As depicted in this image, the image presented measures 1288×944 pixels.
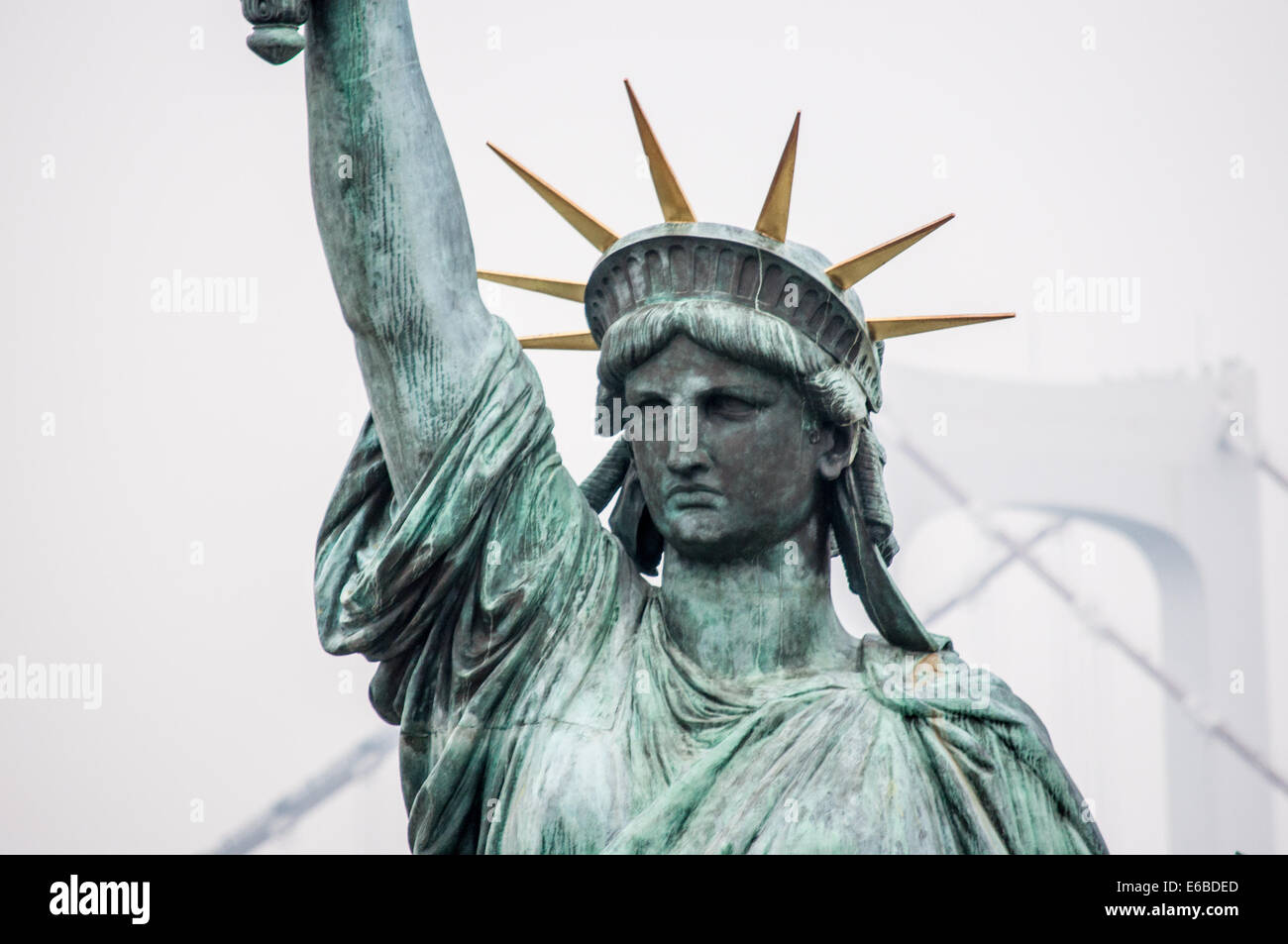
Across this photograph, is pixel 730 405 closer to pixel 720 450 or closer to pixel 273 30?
pixel 720 450

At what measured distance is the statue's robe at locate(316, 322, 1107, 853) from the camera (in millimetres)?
6809

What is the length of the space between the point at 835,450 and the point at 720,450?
0.39 m

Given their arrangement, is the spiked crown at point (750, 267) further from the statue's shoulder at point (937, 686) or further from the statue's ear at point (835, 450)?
the statue's shoulder at point (937, 686)

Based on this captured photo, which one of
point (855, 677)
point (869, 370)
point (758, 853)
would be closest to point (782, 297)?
point (869, 370)

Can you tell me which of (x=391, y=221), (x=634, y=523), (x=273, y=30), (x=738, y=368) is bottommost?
(x=634, y=523)

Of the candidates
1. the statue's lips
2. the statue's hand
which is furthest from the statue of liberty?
the statue's hand

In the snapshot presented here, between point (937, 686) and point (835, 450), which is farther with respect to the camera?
point (835, 450)

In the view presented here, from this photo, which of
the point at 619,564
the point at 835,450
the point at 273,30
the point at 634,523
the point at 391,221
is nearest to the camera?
the point at 273,30

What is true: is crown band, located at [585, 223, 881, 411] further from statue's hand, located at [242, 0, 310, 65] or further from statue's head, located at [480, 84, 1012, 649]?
statue's hand, located at [242, 0, 310, 65]

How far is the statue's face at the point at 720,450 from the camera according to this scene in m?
7.05

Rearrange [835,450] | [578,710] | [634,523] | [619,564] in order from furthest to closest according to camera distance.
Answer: [634,523]
[619,564]
[835,450]
[578,710]

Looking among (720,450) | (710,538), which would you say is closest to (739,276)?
(720,450)

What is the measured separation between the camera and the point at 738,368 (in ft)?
23.2

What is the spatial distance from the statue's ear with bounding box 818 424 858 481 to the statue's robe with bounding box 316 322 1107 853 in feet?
1.72
